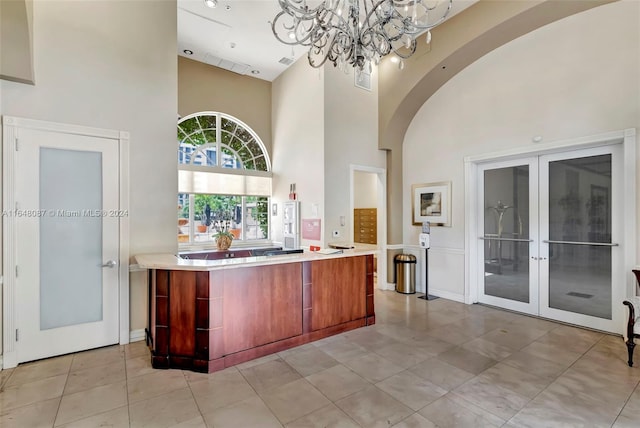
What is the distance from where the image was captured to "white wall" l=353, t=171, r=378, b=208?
305 inches

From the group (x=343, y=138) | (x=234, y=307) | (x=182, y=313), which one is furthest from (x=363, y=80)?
(x=182, y=313)

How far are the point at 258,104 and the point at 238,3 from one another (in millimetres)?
2732

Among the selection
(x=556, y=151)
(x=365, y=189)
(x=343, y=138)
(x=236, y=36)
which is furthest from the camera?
(x=365, y=189)

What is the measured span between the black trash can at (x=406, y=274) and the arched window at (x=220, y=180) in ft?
11.0

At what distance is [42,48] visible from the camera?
10.1 ft

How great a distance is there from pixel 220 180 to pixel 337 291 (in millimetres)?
4176

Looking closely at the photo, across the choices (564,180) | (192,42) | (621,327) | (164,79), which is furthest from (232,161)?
(621,327)

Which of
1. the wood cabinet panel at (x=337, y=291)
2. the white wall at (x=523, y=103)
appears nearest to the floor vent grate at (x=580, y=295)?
the white wall at (x=523, y=103)

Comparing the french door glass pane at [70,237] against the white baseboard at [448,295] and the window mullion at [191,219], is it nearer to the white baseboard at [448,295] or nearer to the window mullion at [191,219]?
the window mullion at [191,219]

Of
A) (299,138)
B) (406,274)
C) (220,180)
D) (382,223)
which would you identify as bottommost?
(406,274)

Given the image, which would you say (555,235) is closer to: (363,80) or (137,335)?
(363,80)

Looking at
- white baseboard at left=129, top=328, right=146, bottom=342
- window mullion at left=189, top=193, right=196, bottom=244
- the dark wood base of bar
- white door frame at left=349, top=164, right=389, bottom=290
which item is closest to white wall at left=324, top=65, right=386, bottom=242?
white door frame at left=349, top=164, right=389, bottom=290

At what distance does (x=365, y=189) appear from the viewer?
793 centimetres

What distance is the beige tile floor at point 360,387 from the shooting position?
7.20 feet
